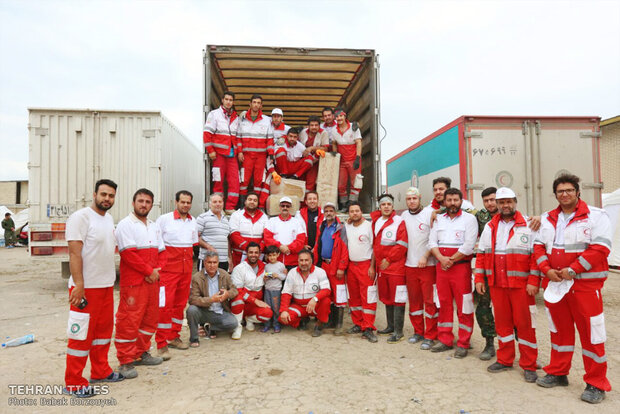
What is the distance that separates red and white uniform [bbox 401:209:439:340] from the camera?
443 cm

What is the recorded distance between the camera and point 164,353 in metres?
4.11

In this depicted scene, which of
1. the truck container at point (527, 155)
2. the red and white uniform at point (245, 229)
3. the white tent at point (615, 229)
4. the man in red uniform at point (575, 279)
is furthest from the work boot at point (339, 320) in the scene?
the white tent at point (615, 229)

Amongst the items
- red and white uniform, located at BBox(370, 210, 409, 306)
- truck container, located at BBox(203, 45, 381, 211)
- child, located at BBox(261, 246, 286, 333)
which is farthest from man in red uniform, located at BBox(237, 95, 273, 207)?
red and white uniform, located at BBox(370, 210, 409, 306)

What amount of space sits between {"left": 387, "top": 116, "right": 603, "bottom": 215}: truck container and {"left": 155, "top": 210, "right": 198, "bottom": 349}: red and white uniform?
14.2 feet

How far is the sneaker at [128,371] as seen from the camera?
356cm

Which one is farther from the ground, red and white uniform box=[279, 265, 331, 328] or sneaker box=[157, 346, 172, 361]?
red and white uniform box=[279, 265, 331, 328]

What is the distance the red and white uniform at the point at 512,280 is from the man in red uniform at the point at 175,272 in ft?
10.5

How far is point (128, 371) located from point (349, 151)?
438cm

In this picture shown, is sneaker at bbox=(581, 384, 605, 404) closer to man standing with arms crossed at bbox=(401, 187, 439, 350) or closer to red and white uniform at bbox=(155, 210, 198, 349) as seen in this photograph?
man standing with arms crossed at bbox=(401, 187, 439, 350)

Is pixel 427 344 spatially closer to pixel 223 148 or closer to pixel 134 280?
pixel 134 280

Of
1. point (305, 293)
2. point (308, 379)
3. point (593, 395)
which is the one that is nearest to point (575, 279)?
point (593, 395)

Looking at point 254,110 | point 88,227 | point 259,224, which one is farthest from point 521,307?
point 254,110

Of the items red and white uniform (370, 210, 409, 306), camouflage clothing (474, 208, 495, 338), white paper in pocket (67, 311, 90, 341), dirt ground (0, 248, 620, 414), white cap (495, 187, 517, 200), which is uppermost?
white cap (495, 187, 517, 200)

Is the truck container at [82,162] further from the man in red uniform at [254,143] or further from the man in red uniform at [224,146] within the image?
the man in red uniform at [254,143]
